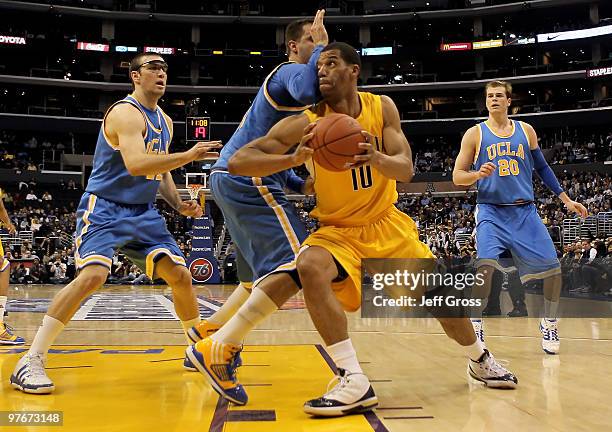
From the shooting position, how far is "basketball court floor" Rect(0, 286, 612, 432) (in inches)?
105

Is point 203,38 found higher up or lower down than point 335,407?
higher up

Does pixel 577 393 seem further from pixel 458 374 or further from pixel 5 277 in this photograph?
pixel 5 277

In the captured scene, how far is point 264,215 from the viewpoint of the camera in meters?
3.33

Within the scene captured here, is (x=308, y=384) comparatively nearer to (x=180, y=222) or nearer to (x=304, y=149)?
(x=304, y=149)

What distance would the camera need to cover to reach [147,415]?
2834mm

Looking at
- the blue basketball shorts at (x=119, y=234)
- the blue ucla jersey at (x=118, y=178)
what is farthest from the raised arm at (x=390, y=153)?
the blue basketball shorts at (x=119, y=234)

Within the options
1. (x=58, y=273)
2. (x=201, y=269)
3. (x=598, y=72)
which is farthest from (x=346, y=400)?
(x=598, y=72)

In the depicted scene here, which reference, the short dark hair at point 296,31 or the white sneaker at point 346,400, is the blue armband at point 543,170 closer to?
the short dark hair at point 296,31

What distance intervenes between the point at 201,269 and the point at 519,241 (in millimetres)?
14453

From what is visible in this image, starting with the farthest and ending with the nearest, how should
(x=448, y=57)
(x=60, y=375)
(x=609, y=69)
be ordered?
(x=448, y=57) < (x=609, y=69) < (x=60, y=375)

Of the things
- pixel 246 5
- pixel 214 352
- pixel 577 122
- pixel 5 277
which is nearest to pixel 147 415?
pixel 214 352

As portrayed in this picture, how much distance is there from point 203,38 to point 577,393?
38181mm

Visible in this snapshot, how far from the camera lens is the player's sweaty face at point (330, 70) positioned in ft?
10.1

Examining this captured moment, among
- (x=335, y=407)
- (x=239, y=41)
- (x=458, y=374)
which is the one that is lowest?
(x=458, y=374)
